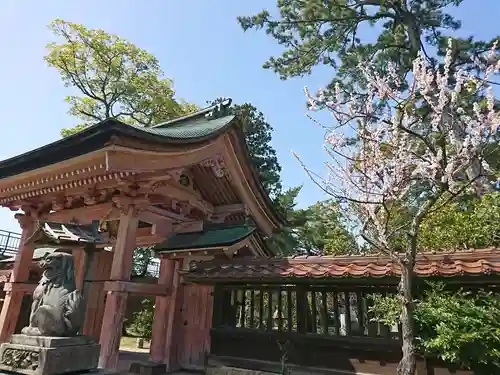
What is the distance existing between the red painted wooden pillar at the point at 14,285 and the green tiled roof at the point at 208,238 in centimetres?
405

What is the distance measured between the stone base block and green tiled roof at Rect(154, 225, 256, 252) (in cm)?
231

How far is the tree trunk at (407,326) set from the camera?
4051 millimetres

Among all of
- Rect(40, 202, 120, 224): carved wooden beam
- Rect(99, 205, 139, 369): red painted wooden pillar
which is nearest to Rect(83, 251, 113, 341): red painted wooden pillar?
Rect(40, 202, 120, 224): carved wooden beam

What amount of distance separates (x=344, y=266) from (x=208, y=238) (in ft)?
9.94

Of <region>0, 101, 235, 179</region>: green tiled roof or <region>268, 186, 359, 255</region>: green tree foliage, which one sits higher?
<region>268, 186, 359, 255</region>: green tree foliage

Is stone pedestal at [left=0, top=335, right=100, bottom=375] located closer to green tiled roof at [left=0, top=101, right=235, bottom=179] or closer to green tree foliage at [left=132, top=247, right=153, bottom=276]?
green tiled roof at [left=0, top=101, right=235, bottom=179]

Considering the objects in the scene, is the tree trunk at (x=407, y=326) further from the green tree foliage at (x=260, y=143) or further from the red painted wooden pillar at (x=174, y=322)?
the green tree foliage at (x=260, y=143)

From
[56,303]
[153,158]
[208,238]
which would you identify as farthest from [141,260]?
[56,303]

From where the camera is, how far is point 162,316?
25.8 ft

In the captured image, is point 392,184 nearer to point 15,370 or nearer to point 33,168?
point 15,370

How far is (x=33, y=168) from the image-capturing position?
8.04 m

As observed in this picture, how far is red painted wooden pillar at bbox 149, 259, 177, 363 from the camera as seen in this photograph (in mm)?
7547

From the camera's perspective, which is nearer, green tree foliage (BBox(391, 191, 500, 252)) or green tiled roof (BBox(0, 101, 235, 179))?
green tiled roof (BBox(0, 101, 235, 179))

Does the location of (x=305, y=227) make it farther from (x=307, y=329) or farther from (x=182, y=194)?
(x=307, y=329)
